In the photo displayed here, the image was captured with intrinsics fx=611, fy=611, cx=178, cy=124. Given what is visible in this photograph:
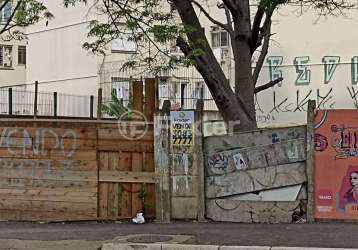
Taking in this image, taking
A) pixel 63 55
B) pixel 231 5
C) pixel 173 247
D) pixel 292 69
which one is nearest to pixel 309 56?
pixel 292 69

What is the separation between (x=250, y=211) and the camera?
469 inches

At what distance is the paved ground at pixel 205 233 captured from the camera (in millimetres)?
9656

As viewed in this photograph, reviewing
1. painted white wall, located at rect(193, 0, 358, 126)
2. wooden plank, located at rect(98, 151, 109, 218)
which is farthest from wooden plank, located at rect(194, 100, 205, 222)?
painted white wall, located at rect(193, 0, 358, 126)

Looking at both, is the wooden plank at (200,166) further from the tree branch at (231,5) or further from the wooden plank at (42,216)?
the tree branch at (231,5)

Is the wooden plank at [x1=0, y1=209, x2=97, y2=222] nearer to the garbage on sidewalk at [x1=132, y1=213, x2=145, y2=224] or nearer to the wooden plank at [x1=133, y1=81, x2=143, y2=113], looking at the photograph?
the garbage on sidewalk at [x1=132, y1=213, x2=145, y2=224]

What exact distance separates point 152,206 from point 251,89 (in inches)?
141

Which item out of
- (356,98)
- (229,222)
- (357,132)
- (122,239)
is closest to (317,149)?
(357,132)

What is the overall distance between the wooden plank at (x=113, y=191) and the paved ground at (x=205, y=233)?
42cm

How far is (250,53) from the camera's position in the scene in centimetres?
1395

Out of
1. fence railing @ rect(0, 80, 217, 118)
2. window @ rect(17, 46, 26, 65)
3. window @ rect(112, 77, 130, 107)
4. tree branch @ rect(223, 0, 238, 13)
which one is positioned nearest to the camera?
tree branch @ rect(223, 0, 238, 13)

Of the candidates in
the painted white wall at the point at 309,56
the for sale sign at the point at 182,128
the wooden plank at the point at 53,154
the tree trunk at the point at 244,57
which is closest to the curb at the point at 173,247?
the for sale sign at the point at 182,128

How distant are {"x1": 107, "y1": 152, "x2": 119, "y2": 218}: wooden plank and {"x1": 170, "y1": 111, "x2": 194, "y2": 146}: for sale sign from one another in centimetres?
128

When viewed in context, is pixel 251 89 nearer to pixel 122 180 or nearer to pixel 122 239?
pixel 122 180

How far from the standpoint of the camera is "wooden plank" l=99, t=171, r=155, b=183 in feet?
40.7
